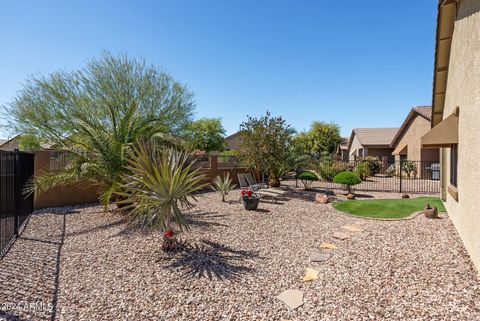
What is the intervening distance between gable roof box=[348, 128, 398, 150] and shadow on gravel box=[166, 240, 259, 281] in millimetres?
27681

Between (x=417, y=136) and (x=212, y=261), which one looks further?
(x=417, y=136)

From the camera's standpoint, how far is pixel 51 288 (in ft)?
13.4

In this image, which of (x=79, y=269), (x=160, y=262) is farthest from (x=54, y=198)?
(x=160, y=262)

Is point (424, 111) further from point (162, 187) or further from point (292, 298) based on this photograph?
point (162, 187)

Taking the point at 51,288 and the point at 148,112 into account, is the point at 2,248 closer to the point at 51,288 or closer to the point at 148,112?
the point at 51,288

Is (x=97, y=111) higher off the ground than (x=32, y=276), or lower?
higher

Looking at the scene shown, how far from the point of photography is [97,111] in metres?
12.2

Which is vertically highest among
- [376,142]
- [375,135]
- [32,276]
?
[375,135]

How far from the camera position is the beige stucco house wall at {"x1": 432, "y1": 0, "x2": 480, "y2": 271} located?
4277 millimetres

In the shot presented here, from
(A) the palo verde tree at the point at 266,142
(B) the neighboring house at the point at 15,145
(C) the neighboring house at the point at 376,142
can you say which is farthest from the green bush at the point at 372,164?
(B) the neighboring house at the point at 15,145

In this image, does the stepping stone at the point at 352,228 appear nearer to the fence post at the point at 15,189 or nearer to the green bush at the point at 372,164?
the fence post at the point at 15,189

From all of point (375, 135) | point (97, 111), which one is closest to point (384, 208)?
point (97, 111)

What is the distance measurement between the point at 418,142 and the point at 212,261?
2296 centimetres


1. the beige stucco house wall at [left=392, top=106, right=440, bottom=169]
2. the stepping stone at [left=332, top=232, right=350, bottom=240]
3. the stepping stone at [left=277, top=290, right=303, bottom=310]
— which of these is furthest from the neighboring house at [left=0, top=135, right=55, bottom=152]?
the beige stucco house wall at [left=392, top=106, right=440, bottom=169]
